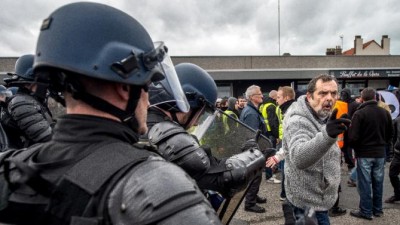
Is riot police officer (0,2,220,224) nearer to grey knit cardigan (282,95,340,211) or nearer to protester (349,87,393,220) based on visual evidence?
grey knit cardigan (282,95,340,211)

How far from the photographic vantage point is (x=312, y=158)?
251 centimetres

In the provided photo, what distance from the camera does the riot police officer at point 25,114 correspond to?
329 cm

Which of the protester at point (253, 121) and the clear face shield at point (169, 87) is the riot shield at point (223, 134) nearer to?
the clear face shield at point (169, 87)

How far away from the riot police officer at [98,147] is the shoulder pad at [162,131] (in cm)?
60

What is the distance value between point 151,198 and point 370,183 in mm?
4744

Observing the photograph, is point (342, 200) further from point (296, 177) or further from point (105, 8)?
point (105, 8)

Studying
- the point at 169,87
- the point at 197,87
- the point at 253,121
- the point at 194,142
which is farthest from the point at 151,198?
the point at 253,121

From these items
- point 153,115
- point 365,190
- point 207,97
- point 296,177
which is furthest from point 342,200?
point 153,115

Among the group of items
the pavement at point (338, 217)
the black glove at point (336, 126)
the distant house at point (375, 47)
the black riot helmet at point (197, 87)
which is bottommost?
the pavement at point (338, 217)

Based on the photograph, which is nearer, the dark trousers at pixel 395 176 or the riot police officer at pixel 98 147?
the riot police officer at pixel 98 147

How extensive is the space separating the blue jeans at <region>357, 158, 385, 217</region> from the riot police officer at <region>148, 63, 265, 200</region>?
10.6 ft

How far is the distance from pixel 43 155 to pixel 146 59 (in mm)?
→ 425

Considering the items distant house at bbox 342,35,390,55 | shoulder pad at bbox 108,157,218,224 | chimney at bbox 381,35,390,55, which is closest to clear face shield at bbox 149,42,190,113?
shoulder pad at bbox 108,157,218,224

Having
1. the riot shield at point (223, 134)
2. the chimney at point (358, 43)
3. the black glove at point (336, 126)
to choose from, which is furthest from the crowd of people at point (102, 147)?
the chimney at point (358, 43)
